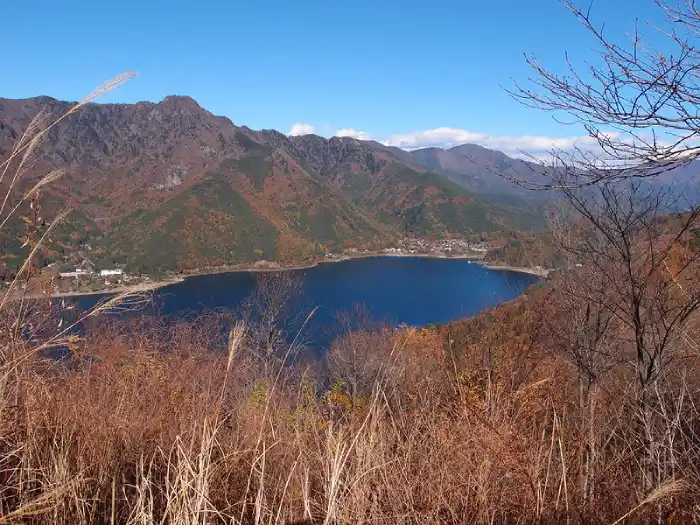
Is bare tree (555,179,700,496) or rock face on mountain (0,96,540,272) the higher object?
rock face on mountain (0,96,540,272)

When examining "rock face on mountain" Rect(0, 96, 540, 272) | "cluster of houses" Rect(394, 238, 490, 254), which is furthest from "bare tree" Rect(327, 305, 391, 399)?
Answer: "cluster of houses" Rect(394, 238, 490, 254)

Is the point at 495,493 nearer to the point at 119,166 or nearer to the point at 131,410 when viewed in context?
the point at 131,410

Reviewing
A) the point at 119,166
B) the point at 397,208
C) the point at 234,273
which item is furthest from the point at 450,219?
the point at 119,166

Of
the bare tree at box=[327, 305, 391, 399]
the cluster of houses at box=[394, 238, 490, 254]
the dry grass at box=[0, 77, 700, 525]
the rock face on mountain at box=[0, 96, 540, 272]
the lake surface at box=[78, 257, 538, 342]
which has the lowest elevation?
the lake surface at box=[78, 257, 538, 342]

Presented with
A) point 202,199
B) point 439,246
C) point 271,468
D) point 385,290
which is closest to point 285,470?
point 271,468

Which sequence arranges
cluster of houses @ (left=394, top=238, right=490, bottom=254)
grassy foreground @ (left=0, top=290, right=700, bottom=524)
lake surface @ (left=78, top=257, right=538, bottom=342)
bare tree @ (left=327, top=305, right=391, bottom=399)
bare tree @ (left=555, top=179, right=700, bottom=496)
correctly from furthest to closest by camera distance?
cluster of houses @ (left=394, top=238, right=490, bottom=254) → lake surface @ (left=78, top=257, right=538, bottom=342) → bare tree @ (left=327, top=305, right=391, bottom=399) → bare tree @ (left=555, top=179, right=700, bottom=496) → grassy foreground @ (left=0, top=290, right=700, bottom=524)

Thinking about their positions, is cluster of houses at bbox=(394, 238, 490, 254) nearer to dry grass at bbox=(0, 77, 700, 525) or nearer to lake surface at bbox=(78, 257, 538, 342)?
lake surface at bbox=(78, 257, 538, 342)
